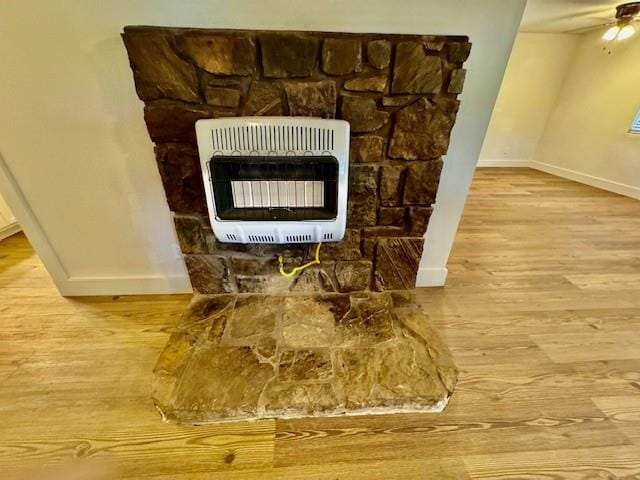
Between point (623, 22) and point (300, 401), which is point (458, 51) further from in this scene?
point (623, 22)

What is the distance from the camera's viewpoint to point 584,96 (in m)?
4.01

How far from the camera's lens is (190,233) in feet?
4.44

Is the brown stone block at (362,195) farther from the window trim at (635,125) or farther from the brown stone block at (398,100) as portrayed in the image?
the window trim at (635,125)

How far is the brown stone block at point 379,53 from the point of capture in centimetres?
101

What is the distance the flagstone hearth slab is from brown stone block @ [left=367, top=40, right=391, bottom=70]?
3.71 feet

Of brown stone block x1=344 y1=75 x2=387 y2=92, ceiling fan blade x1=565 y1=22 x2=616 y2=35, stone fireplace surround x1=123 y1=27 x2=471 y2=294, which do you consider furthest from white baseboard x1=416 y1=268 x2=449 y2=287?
ceiling fan blade x1=565 y1=22 x2=616 y2=35

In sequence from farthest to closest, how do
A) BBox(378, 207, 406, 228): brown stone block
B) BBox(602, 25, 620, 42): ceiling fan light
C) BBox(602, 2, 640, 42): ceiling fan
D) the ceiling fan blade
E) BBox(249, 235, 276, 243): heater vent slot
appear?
the ceiling fan blade
BBox(602, 25, 620, 42): ceiling fan light
BBox(602, 2, 640, 42): ceiling fan
BBox(378, 207, 406, 228): brown stone block
BBox(249, 235, 276, 243): heater vent slot

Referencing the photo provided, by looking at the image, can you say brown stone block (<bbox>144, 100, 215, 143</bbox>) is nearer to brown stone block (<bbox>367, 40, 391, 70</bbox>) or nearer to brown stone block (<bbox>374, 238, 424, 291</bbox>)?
brown stone block (<bbox>367, 40, 391, 70</bbox>)

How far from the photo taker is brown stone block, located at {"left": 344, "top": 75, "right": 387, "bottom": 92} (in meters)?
1.06

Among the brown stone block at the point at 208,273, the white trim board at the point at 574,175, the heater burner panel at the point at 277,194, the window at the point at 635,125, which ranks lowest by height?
the white trim board at the point at 574,175

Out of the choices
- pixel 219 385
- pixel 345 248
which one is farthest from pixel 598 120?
pixel 219 385

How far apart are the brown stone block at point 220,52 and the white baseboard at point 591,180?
15.6 ft

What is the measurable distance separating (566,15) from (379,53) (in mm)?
4108

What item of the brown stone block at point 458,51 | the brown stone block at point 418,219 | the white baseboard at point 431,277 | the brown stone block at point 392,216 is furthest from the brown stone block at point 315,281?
the brown stone block at point 458,51
